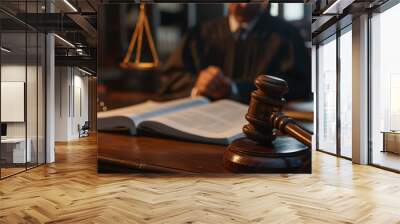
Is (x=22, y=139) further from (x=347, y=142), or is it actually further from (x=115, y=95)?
(x=347, y=142)

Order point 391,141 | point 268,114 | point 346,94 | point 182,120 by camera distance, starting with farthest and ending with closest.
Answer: point 346,94 → point 391,141 → point 182,120 → point 268,114

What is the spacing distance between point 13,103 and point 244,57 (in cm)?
381

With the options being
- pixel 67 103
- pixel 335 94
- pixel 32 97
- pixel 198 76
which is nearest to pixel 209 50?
pixel 198 76

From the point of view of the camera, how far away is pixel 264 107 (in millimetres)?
5062

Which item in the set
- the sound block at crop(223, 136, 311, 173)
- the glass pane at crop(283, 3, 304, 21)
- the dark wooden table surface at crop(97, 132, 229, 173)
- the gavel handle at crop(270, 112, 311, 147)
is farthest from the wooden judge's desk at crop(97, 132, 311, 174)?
the glass pane at crop(283, 3, 304, 21)

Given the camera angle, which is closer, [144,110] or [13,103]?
[144,110]

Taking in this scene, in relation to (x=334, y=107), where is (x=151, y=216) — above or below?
below

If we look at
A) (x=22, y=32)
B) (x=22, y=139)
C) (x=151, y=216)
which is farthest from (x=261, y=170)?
(x=22, y=32)

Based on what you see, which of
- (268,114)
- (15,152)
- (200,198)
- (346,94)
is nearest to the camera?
(200,198)

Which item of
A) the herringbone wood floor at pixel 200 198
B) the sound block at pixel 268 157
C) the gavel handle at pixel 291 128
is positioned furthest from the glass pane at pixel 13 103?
the gavel handle at pixel 291 128

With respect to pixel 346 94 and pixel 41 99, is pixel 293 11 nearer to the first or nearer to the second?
pixel 346 94

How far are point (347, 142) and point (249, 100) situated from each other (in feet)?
11.9

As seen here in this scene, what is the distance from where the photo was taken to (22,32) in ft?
20.4

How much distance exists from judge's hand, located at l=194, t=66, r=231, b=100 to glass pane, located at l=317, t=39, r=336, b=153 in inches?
173
